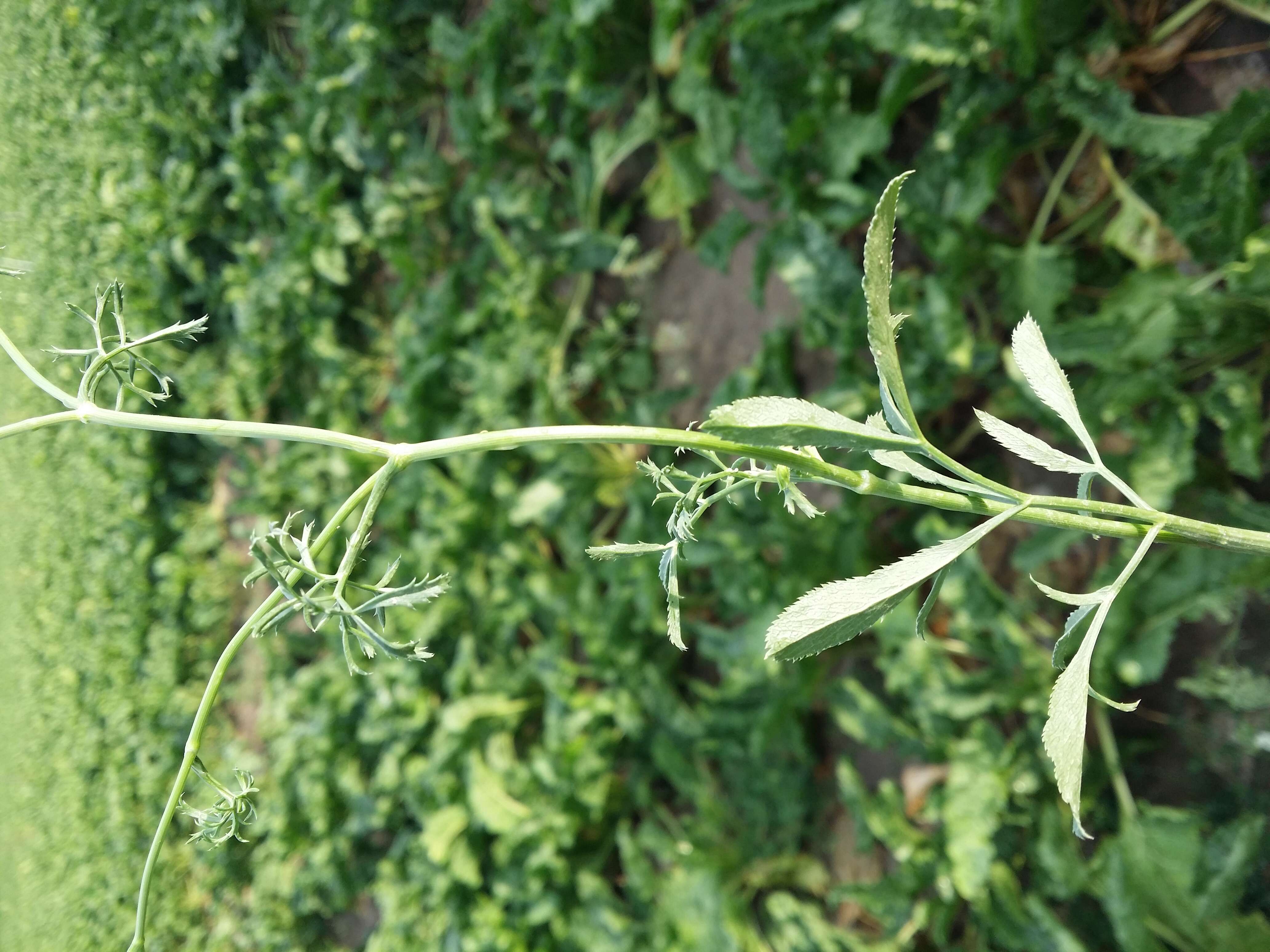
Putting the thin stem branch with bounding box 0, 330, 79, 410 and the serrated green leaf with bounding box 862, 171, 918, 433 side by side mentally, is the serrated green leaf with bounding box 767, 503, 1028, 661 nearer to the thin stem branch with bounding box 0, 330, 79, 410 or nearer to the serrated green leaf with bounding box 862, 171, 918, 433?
the serrated green leaf with bounding box 862, 171, 918, 433

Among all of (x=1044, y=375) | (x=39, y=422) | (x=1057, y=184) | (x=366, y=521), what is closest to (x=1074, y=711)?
(x=1044, y=375)

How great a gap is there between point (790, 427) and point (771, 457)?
2 centimetres

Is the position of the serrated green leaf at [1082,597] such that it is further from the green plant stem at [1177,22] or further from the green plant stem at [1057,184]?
the green plant stem at [1177,22]

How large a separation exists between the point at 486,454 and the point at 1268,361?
1229 mm

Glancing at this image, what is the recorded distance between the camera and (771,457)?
0.42 m

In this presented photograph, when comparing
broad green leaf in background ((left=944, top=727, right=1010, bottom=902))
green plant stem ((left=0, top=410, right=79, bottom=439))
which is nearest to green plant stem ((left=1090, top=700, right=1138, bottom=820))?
broad green leaf in background ((left=944, top=727, right=1010, bottom=902))

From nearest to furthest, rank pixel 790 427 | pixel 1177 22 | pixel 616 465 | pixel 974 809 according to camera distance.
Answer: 1. pixel 790 427
2. pixel 1177 22
3. pixel 974 809
4. pixel 616 465

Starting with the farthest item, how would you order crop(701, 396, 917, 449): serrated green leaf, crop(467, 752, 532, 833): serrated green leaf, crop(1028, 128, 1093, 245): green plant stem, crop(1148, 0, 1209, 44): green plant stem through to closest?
crop(467, 752, 532, 833): serrated green leaf < crop(1028, 128, 1093, 245): green plant stem < crop(1148, 0, 1209, 44): green plant stem < crop(701, 396, 917, 449): serrated green leaf

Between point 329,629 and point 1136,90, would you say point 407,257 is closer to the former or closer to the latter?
point 329,629

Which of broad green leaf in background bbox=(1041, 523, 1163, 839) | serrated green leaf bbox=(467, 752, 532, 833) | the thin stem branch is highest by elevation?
the thin stem branch

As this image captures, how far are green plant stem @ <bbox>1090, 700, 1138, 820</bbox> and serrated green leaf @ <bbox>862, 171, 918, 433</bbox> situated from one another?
0.84 meters

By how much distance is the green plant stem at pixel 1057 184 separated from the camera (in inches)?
45.0

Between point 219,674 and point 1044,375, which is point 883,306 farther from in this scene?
point 219,674

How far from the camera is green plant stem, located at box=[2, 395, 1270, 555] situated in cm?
41
